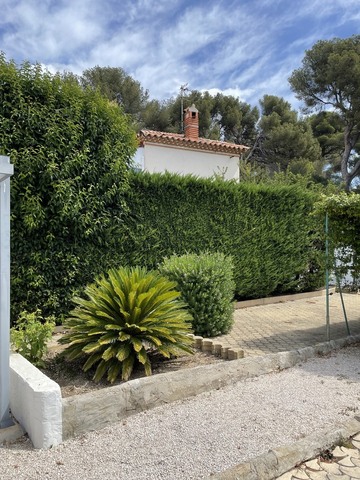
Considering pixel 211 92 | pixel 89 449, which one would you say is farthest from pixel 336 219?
pixel 211 92

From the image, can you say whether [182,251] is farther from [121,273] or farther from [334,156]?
[334,156]

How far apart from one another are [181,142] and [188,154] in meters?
0.76

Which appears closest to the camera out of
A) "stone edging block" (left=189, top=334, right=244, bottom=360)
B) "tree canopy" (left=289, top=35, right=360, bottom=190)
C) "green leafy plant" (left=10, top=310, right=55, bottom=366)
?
"green leafy plant" (left=10, top=310, right=55, bottom=366)

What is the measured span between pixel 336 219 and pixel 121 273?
372cm

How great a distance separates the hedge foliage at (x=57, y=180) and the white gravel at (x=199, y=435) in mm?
3619

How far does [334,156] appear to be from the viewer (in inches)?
1128

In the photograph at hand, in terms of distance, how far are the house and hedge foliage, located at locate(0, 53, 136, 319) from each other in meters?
8.03

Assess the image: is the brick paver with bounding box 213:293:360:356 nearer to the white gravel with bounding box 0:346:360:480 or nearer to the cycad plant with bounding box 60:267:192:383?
the white gravel with bounding box 0:346:360:480

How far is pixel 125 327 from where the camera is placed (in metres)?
4.30

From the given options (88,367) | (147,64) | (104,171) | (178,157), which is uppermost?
(147,64)

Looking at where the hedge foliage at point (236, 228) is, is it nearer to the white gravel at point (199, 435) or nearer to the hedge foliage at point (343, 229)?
the hedge foliage at point (343, 229)

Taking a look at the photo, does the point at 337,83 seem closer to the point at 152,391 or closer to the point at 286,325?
the point at 286,325

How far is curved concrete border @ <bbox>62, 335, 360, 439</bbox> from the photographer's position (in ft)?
11.0

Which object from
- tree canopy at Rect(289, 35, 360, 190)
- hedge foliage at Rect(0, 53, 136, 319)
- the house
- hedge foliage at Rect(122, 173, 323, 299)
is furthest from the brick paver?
tree canopy at Rect(289, 35, 360, 190)
